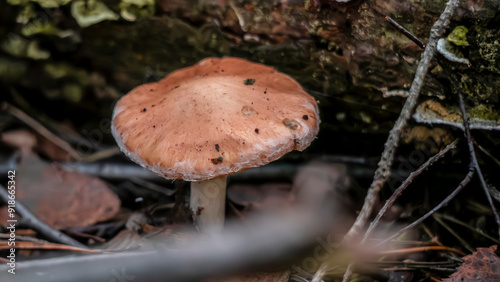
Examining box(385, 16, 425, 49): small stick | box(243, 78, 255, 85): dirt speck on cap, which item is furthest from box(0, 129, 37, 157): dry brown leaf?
box(385, 16, 425, 49): small stick

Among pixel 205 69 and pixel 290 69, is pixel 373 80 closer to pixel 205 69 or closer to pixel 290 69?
pixel 290 69

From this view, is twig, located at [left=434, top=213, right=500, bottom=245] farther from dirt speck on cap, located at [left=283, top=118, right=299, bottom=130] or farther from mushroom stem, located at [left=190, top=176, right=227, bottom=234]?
mushroom stem, located at [left=190, top=176, right=227, bottom=234]

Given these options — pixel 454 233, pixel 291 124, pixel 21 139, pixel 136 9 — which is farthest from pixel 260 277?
pixel 21 139

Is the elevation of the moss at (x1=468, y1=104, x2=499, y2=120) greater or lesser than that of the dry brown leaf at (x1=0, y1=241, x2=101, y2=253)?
greater

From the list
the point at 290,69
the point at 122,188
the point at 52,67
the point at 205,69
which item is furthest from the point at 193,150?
the point at 52,67

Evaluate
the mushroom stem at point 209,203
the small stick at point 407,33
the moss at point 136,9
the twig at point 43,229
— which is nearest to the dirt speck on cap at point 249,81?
the mushroom stem at point 209,203

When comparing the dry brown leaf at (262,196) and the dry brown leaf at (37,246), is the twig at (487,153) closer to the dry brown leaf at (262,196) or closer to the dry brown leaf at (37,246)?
the dry brown leaf at (262,196)
